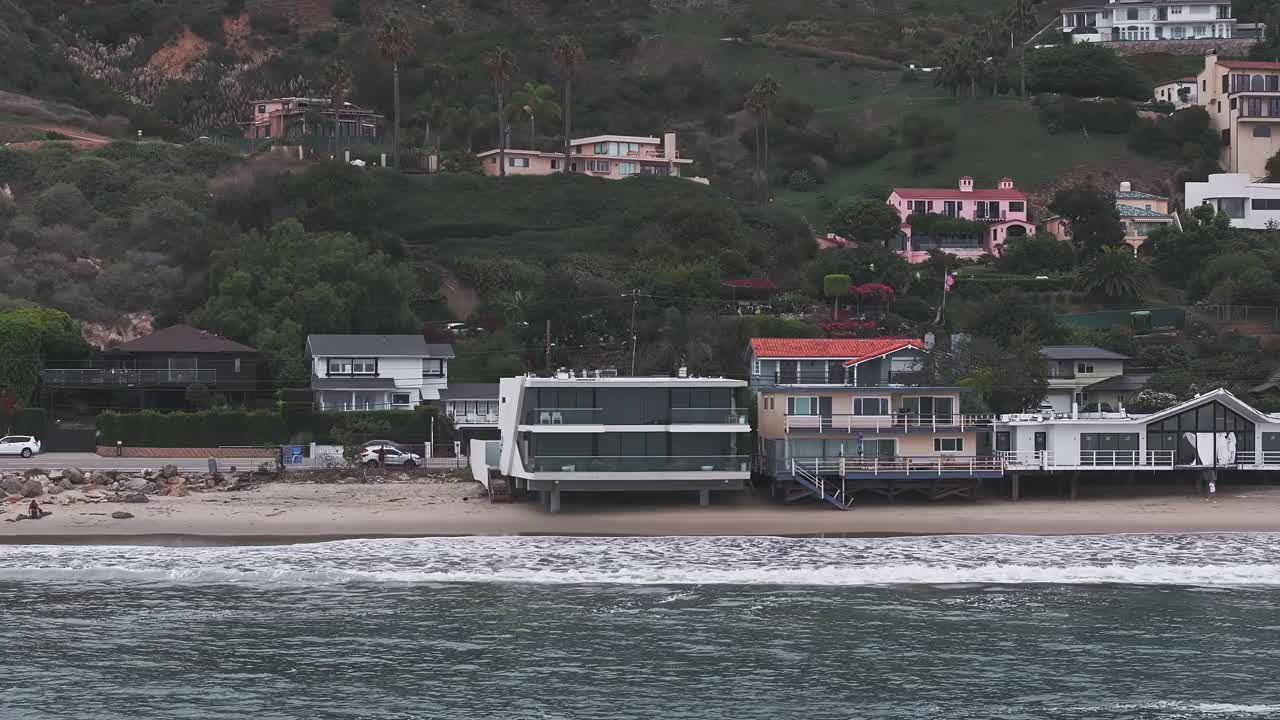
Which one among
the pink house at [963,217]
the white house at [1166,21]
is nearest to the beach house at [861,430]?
the pink house at [963,217]

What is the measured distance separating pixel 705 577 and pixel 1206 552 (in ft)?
44.9

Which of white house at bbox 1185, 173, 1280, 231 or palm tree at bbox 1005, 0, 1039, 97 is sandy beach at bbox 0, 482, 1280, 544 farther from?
palm tree at bbox 1005, 0, 1039, 97

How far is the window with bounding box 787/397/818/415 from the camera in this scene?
5509 centimetres

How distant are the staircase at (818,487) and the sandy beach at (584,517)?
46 cm

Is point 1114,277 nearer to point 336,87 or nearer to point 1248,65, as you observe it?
point 1248,65

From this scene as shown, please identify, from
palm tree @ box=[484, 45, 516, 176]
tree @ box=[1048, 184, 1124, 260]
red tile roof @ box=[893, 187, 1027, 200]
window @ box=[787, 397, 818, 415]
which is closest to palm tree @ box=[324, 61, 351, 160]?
palm tree @ box=[484, 45, 516, 176]

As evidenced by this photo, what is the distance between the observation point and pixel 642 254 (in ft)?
308

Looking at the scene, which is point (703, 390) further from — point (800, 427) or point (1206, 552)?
point (1206, 552)

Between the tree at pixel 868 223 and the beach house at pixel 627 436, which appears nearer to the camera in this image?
the beach house at pixel 627 436

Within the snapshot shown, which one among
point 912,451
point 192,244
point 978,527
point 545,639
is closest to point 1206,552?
point 978,527

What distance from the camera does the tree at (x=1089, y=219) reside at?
98.5 m

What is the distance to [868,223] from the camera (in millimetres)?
101062

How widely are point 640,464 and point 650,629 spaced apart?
15.3 m

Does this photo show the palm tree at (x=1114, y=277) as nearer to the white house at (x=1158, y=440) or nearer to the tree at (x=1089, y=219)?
the tree at (x=1089, y=219)
